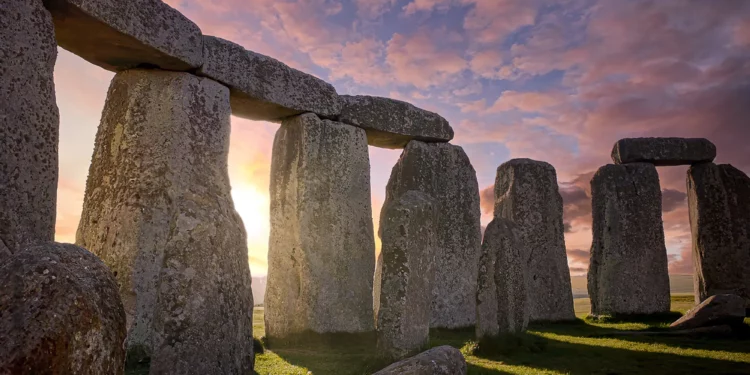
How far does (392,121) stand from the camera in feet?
45.5

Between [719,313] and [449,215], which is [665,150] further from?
[449,215]

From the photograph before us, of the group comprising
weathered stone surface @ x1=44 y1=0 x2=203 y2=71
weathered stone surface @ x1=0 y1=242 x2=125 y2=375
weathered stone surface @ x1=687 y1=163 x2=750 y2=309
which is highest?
weathered stone surface @ x1=44 y1=0 x2=203 y2=71

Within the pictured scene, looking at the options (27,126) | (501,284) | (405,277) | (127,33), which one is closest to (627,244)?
(501,284)

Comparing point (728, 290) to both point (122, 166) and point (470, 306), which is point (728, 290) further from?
point (122, 166)

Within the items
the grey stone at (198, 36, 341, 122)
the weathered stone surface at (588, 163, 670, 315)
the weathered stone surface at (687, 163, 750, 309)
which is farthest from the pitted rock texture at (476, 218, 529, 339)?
the weathered stone surface at (687, 163, 750, 309)

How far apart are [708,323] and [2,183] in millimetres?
13094

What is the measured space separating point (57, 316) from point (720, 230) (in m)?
18.3

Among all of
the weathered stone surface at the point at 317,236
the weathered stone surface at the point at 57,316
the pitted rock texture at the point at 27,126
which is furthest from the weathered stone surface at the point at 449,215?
the weathered stone surface at the point at 57,316

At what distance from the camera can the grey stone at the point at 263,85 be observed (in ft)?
34.4

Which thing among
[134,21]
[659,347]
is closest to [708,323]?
[659,347]

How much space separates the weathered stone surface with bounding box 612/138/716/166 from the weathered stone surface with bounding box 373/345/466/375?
1361 centimetres

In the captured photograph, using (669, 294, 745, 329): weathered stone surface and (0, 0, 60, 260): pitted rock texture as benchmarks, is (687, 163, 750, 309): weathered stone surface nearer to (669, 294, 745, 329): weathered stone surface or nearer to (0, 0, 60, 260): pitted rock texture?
(669, 294, 745, 329): weathered stone surface

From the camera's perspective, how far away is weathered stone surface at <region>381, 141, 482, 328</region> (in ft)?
45.6

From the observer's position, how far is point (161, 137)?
370 inches
